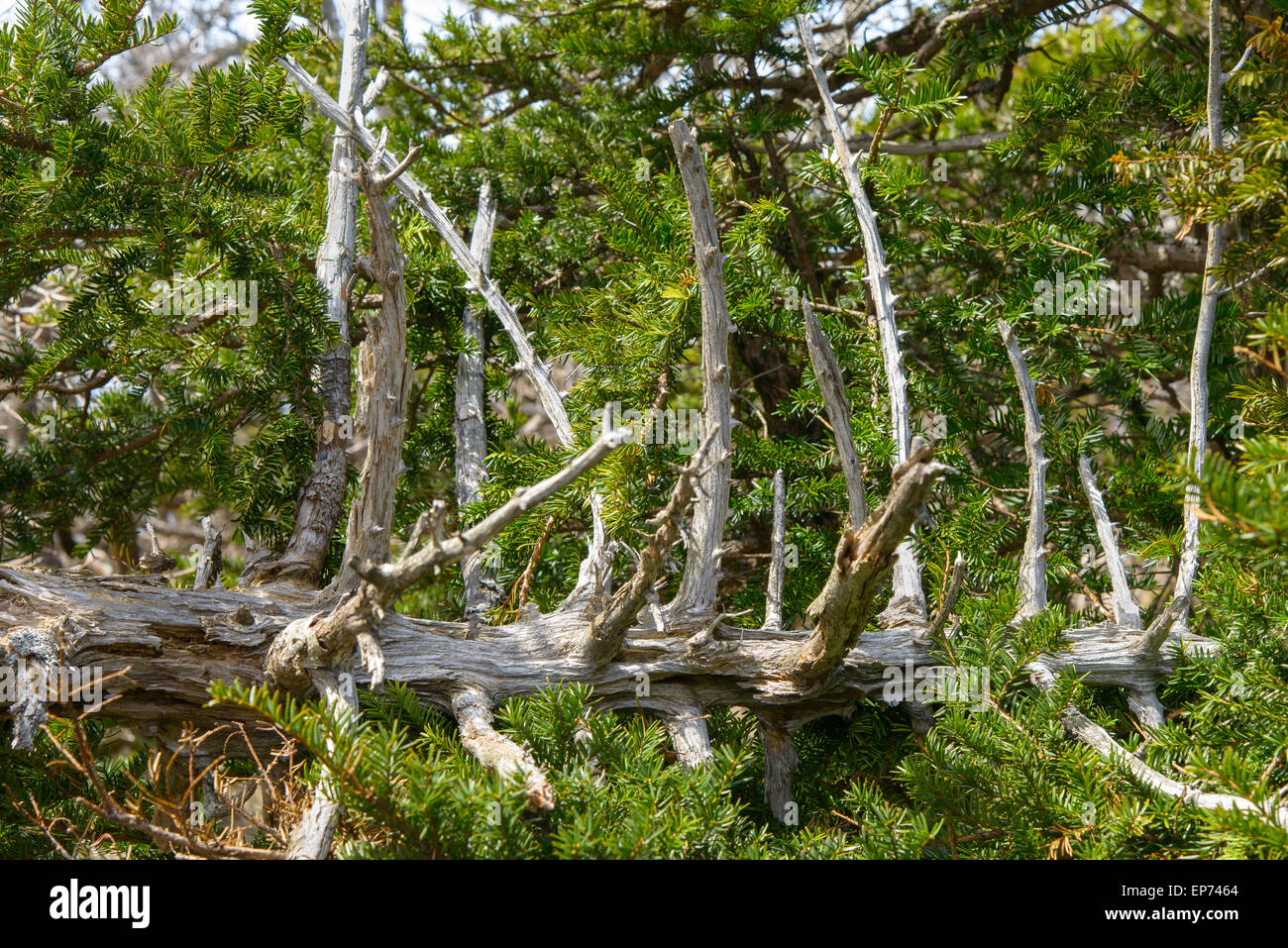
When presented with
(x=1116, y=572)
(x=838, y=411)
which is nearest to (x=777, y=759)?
(x=838, y=411)

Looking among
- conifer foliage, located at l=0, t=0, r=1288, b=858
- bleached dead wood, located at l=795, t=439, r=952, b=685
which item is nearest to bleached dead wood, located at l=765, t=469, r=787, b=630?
conifer foliage, located at l=0, t=0, r=1288, b=858

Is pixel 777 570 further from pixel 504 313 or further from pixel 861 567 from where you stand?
pixel 504 313

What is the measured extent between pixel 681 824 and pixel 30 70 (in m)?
1.97

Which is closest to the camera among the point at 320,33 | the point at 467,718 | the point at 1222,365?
the point at 467,718

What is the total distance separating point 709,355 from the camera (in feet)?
5.68

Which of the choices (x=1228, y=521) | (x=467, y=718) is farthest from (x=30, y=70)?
(x=1228, y=521)

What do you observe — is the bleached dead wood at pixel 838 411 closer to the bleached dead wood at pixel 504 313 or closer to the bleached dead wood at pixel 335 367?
the bleached dead wood at pixel 504 313

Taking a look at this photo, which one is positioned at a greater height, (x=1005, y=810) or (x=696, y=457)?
(x=696, y=457)

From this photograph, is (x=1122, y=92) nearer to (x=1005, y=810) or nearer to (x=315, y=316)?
(x=1005, y=810)

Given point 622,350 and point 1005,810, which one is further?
point 622,350

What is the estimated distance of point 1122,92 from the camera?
8.81 feet

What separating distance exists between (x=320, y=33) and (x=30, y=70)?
4.28 ft
